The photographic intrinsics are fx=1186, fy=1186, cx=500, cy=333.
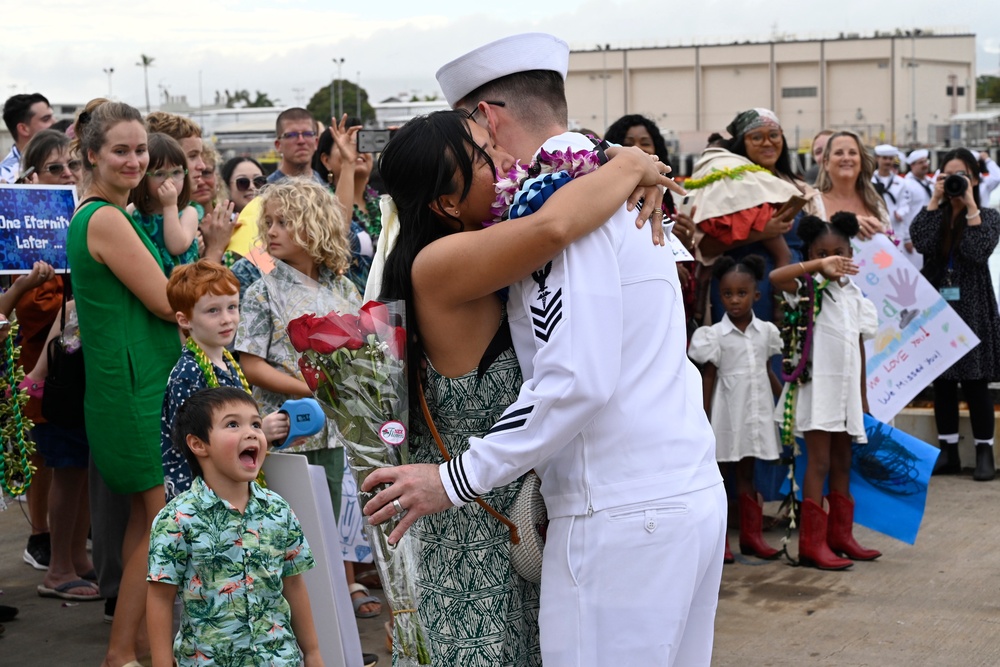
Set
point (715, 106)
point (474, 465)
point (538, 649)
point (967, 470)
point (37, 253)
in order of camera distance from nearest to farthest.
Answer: point (474, 465)
point (538, 649)
point (37, 253)
point (967, 470)
point (715, 106)

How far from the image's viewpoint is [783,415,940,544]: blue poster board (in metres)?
5.98

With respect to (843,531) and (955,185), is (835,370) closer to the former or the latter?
(843,531)

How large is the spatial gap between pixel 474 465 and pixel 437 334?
0.32 meters

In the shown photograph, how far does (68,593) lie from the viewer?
5676mm

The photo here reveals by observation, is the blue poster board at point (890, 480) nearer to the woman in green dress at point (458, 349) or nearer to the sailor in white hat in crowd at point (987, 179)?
the woman in green dress at point (458, 349)

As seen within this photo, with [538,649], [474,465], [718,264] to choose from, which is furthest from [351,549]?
[474,465]

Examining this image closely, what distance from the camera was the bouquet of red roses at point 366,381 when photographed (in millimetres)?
2547

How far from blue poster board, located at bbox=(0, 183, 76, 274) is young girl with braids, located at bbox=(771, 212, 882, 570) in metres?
3.53

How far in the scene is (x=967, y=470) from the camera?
823 centimetres

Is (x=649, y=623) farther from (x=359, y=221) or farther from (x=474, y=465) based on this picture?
(x=359, y=221)

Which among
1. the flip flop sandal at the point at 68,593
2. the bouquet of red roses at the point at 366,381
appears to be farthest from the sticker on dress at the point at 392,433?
the flip flop sandal at the point at 68,593

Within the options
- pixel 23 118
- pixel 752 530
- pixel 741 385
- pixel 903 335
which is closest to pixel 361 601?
pixel 752 530

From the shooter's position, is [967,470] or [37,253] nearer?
[37,253]

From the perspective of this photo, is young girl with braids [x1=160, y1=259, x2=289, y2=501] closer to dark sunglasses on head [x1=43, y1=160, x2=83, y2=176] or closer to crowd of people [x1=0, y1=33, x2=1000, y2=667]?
crowd of people [x1=0, y1=33, x2=1000, y2=667]
